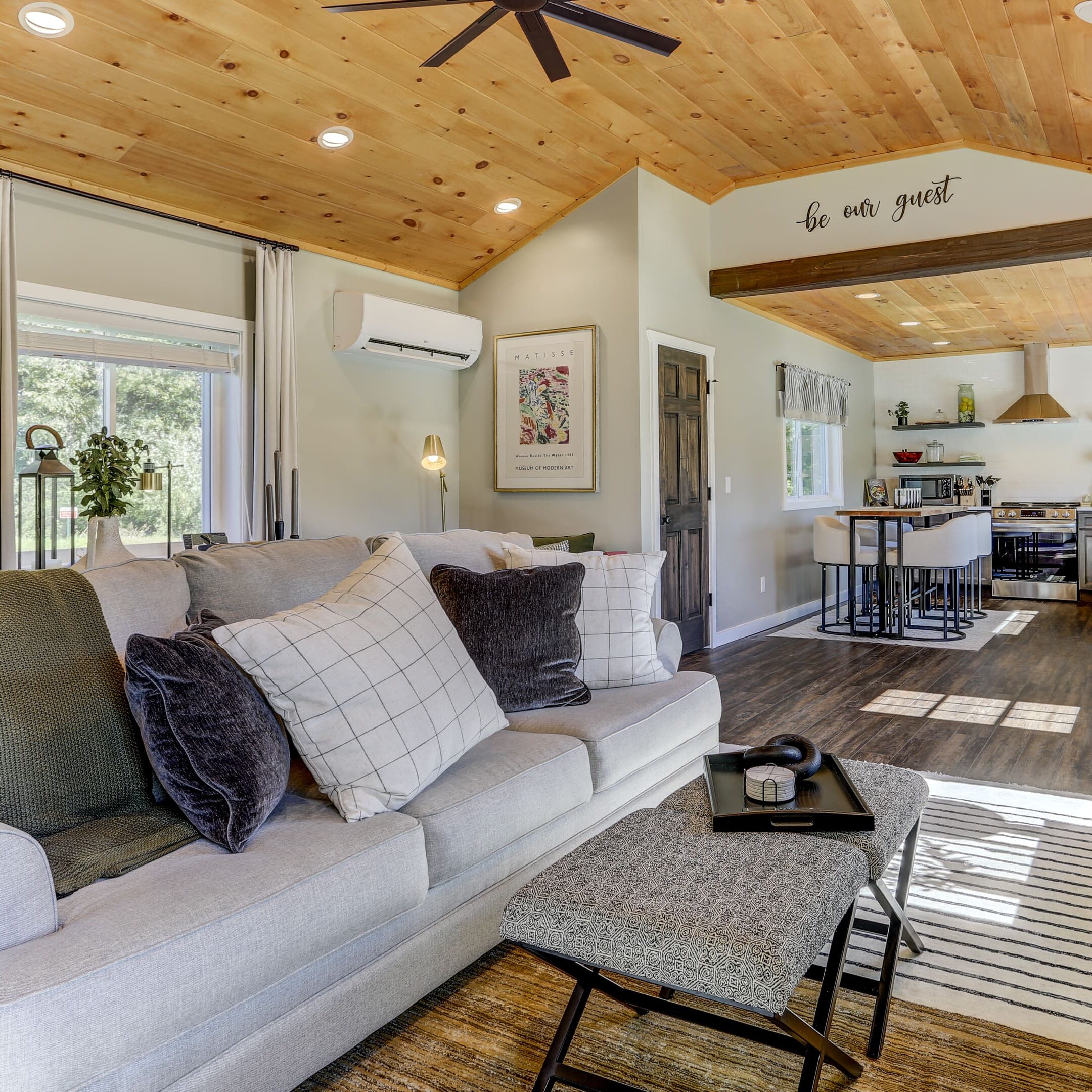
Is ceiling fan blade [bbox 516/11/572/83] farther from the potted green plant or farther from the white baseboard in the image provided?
the white baseboard

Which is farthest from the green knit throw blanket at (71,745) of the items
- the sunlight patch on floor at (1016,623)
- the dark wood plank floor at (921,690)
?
the sunlight patch on floor at (1016,623)

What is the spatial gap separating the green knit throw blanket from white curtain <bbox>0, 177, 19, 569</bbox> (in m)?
2.05

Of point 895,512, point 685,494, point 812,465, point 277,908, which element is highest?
point 812,465

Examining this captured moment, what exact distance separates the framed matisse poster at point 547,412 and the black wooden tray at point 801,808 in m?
3.76

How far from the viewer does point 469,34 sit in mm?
2941

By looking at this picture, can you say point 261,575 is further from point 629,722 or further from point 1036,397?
point 1036,397

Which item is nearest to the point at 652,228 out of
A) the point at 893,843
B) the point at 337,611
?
the point at 337,611

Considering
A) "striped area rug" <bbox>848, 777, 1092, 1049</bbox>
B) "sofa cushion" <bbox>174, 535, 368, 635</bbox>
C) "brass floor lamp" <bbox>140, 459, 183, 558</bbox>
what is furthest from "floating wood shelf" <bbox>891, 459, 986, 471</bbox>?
"sofa cushion" <bbox>174, 535, 368, 635</bbox>

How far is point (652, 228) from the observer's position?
18.2 feet

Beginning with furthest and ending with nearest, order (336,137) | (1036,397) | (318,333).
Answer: (1036,397) → (318,333) → (336,137)

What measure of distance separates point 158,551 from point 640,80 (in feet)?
10.8

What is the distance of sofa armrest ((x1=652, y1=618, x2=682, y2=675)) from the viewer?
10.3ft

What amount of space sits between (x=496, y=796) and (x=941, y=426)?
361 inches

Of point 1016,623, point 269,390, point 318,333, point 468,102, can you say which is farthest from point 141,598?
point 1016,623
